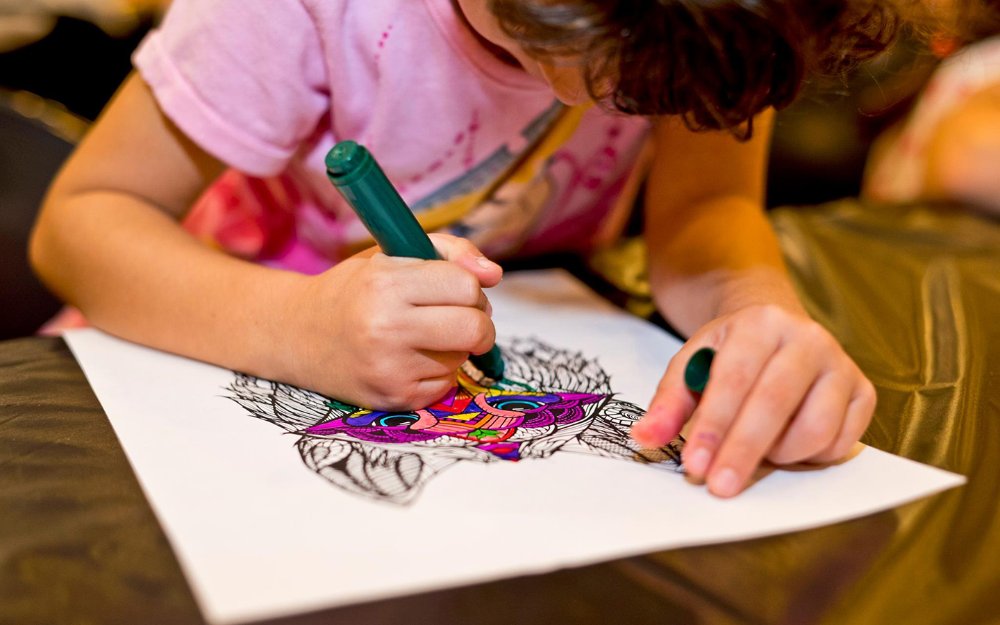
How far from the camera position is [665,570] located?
288 millimetres

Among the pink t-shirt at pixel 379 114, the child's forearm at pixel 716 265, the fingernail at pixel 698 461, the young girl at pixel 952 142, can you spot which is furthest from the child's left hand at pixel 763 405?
the young girl at pixel 952 142

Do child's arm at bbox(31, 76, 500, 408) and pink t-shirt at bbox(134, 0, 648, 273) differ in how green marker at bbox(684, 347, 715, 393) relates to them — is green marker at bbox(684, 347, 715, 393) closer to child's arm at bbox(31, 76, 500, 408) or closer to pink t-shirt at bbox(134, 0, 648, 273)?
child's arm at bbox(31, 76, 500, 408)

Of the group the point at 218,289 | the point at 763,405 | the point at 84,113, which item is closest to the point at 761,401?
the point at 763,405

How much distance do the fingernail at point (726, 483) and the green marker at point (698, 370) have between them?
0.11 feet

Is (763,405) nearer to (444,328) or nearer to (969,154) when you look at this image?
(444,328)

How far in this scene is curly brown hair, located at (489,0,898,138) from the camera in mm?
309

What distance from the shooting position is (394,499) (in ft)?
1.03

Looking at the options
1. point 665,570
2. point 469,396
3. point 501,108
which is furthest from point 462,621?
point 501,108

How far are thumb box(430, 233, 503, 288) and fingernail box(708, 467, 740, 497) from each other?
129 mm

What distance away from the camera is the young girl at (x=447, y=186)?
34cm

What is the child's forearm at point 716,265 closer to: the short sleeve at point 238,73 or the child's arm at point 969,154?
the short sleeve at point 238,73

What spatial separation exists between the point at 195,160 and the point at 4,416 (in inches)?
8.0

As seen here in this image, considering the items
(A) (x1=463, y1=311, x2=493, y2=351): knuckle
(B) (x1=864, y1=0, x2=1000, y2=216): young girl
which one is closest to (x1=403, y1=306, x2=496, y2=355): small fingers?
(A) (x1=463, y1=311, x2=493, y2=351): knuckle

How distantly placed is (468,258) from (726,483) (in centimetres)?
15
